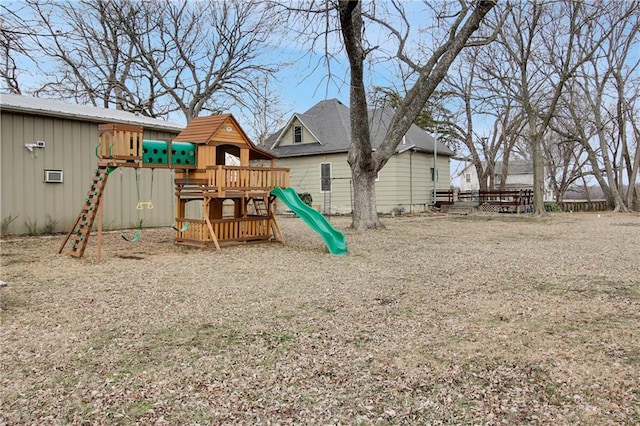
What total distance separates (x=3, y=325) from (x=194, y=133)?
595 cm

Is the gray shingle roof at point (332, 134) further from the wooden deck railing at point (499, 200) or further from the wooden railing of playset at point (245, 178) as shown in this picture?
the wooden railing of playset at point (245, 178)

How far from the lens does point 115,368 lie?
3.12 metres

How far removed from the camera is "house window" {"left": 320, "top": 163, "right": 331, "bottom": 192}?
20797 millimetres

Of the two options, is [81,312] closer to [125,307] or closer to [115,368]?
[125,307]

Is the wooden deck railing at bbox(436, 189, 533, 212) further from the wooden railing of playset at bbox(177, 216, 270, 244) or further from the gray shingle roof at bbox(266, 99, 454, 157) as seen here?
the wooden railing of playset at bbox(177, 216, 270, 244)

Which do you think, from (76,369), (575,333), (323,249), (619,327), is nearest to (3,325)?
(76,369)

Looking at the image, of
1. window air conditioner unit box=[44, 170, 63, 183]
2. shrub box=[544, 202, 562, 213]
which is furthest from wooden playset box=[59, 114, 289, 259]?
shrub box=[544, 202, 562, 213]

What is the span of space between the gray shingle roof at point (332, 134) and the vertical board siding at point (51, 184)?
9595 millimetres

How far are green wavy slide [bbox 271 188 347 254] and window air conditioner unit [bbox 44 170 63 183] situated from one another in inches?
207

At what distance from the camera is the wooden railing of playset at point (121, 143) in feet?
25.5

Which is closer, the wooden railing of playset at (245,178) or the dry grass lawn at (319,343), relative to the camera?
the dry grass lawn at (319,343)

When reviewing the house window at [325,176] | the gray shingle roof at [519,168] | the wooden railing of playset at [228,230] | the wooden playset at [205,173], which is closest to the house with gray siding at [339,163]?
the house window at [325,176]

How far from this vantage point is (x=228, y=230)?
9.48m

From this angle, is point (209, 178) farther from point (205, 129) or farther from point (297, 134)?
Result: point (297, 134)
